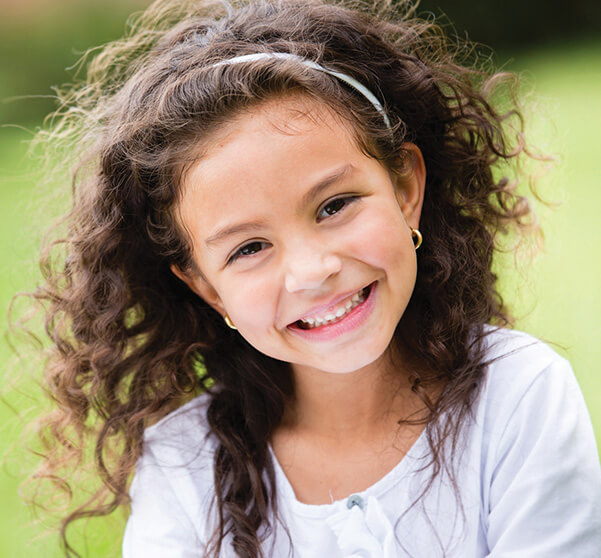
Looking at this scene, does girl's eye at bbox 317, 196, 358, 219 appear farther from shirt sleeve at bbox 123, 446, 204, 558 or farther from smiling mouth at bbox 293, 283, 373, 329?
shirt sleeve at bbox 123, 446, 204, 558

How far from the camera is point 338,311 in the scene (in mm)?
1402

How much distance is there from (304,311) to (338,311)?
6 centimetres

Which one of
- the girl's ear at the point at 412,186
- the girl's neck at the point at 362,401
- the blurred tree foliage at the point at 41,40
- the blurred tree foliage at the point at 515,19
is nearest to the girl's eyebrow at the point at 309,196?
the girl's ear at the point at 412,186

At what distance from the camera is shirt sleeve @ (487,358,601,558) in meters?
1.33

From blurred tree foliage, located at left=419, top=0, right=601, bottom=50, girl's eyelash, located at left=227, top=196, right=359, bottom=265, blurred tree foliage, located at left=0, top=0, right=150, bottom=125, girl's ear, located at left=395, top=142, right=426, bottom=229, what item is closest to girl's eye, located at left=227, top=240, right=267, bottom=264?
girl's eyelash, located at left=227, top=196, right=359, bottom=265

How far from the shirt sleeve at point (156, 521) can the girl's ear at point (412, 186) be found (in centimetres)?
68

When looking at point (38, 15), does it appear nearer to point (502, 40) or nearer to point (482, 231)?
point (502, 40)

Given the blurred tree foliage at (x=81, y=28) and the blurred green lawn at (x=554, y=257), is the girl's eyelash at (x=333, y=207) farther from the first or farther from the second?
the blurred tree foliage at (x=81, y=28)

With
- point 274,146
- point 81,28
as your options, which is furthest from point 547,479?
point 81,28

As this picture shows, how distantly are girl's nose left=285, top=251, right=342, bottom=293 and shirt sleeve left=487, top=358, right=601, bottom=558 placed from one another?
16.2 inches

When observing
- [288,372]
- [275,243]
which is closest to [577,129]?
[288,372]

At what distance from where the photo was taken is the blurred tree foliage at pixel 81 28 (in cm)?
483

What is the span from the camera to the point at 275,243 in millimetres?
1331

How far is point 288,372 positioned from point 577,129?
102 inches
